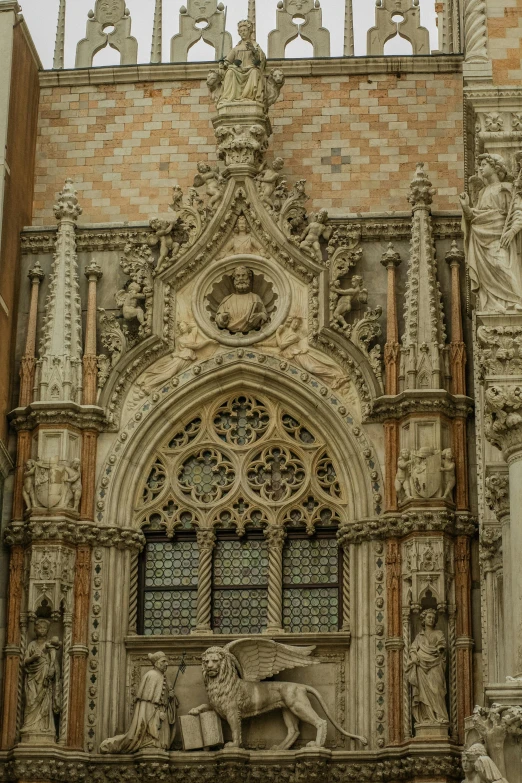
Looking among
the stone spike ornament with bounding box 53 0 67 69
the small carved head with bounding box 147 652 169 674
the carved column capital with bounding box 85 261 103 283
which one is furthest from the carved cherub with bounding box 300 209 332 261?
the small carved head with bounding box 147 652 169 674

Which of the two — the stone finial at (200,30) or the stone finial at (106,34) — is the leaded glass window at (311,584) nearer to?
the stone finial at (200,30)

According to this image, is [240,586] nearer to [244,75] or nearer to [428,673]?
[428,673]

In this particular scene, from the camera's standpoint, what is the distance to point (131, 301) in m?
22.2

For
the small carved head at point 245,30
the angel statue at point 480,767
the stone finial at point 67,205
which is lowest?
the angel statue at point 480,767

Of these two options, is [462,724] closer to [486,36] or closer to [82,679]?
[82,679]

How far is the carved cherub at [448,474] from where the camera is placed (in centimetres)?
2094

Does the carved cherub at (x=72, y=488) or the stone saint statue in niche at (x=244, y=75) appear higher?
the stone saint statue in niche at (x=244, y=75)

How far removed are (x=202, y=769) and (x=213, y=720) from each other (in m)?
0.48

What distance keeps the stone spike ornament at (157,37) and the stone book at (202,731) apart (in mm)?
7740

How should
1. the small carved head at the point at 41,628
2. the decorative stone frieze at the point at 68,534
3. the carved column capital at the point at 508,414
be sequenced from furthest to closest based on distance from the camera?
the decorative stone frieze at the point at 68,534
the small carved head at the point at 41,628
the carved column capital at the point at 508,414

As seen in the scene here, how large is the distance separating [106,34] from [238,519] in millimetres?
6123

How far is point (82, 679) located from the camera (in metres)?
20.8

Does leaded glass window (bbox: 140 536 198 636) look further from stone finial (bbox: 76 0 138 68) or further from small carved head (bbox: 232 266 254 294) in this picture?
stone finial (bbox: 76 0 138 68)

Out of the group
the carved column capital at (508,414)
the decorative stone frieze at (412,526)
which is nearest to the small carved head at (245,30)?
the decorative stone frieze at (412,526)
